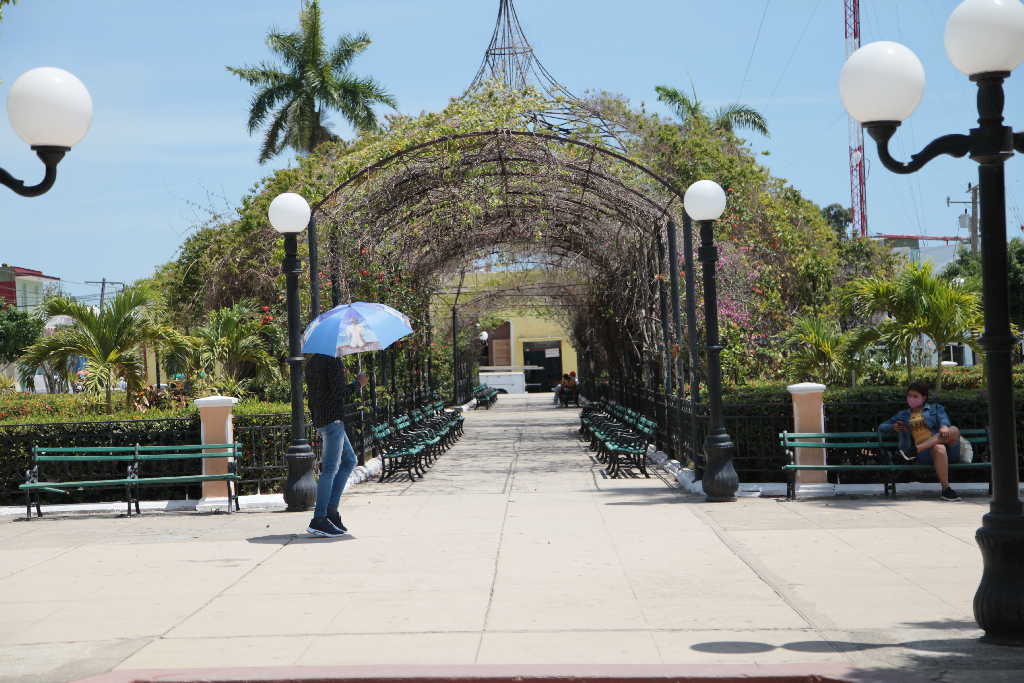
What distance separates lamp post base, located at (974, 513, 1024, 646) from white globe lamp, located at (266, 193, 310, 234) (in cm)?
803

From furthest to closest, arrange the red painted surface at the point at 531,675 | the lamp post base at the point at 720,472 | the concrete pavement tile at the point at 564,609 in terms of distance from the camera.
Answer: the lamp post base at the point at 720,472, the concrete pavement tile at the point at 564,609, the red painted surface at the point at 531,675

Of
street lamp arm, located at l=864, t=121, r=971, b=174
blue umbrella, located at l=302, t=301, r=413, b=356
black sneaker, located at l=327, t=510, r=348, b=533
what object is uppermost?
street lamp arm, located at l=864, t=121, r=971, b=174

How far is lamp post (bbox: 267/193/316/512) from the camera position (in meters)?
11.5

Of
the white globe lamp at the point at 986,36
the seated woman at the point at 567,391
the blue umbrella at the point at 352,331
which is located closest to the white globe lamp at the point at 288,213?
the blue umbrella at the point at 352,331

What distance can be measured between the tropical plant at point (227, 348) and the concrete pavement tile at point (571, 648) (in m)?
15.8

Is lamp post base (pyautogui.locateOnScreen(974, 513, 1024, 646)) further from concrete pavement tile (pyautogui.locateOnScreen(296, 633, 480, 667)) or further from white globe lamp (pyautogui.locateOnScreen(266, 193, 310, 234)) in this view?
white globe lamp (pyautogui.locateOnScreen(266, 193, 310, 234))

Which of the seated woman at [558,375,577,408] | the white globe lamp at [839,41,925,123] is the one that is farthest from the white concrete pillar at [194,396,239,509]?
the seated woman at [558,375,577,408]

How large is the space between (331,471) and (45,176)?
4.38m

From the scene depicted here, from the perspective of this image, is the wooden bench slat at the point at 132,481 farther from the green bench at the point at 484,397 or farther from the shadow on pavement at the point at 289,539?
the green bench at the point at 484,397

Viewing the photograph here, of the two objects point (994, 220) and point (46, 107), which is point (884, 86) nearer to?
point (994, 220)

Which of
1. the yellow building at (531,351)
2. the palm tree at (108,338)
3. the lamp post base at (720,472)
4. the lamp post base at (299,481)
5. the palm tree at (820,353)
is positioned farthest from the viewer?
the yellow building at (531,351)

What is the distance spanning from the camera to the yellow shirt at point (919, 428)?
11.1 m

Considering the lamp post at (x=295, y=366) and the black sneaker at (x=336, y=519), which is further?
the lamp post at (x=295, y=366)

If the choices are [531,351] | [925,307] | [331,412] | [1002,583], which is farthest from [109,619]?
[531,351]
